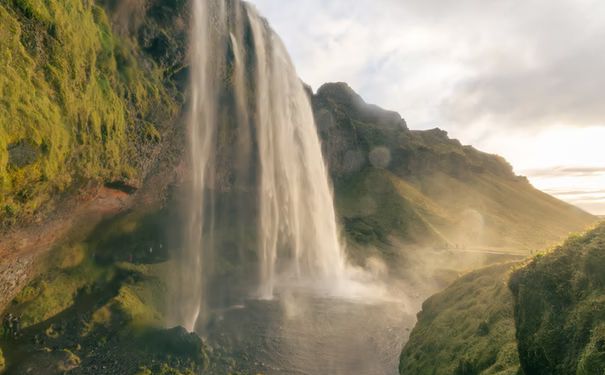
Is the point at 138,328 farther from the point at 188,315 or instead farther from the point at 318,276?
the point at 318,276

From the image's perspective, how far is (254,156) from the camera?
127 feet

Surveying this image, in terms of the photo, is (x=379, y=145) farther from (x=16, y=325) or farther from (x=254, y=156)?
(x=16, y=325)

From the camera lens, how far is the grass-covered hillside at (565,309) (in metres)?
5.84

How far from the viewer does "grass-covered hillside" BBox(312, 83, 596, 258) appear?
199 ft

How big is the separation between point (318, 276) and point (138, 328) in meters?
24.7

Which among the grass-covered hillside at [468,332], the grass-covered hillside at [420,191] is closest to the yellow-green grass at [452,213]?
the grass-covered hillside at [420,191]

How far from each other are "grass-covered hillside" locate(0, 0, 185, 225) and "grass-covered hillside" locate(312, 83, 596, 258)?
3987 centimetres

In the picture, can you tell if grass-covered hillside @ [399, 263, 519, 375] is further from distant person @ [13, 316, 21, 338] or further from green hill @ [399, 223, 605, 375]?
distant person @ [13, 316, 21, 338]

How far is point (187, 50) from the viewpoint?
28141 mm

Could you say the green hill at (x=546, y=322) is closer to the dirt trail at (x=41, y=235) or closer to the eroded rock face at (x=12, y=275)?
the dirt trail at (x=41, y=235)

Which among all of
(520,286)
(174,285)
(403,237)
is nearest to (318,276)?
(174,285)

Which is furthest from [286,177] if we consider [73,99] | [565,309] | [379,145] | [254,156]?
[379,145]

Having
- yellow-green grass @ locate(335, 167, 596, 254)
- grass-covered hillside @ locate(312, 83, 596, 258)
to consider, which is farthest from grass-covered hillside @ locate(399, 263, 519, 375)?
grass-covered hillside @ locate(312, 83, 596, 258)

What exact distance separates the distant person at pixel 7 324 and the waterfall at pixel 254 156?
11091 millimetres
